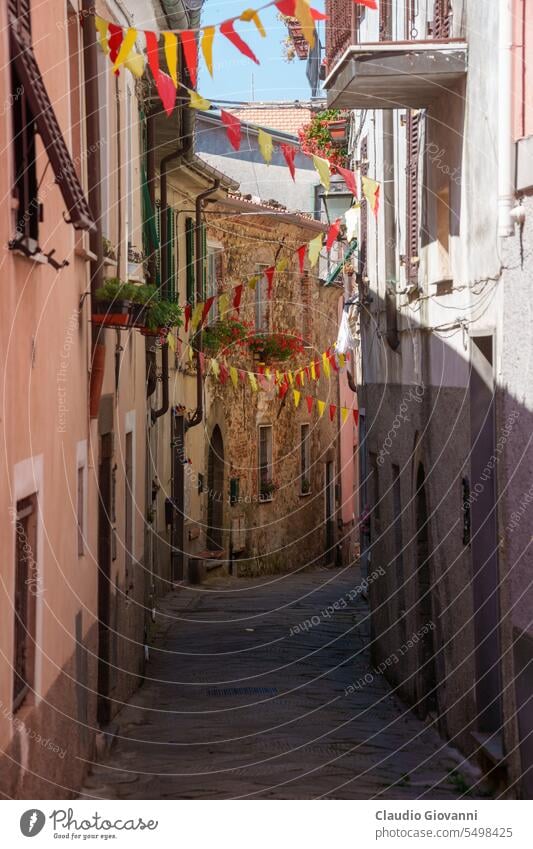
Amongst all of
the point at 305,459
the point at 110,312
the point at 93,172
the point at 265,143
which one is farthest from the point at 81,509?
the point at 305,459

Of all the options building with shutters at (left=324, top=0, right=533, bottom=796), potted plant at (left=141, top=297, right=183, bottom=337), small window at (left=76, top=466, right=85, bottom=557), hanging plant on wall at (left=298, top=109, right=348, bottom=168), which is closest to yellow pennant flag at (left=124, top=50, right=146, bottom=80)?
building with shutters at (left=324, top=0, right=533, bottom=796)

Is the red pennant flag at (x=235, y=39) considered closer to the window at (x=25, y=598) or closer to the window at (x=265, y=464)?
the window at (x=25, y=598)

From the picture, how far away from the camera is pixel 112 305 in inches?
435

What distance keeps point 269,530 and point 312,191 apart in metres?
10.7

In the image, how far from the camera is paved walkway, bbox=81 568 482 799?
10047mm

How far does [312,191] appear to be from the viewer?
36844mm

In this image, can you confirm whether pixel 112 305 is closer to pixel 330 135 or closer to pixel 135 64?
pixel 135 64

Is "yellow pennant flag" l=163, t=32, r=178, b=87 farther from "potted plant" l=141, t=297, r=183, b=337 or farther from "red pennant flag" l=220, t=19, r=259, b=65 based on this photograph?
"potted plant" l=141, t=297, r=183, b=337

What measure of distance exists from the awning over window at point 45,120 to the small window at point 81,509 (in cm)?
238

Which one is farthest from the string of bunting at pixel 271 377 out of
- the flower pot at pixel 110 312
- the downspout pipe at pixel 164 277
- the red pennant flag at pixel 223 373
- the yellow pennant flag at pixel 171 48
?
the yellow pennant flag at pixel 171 48

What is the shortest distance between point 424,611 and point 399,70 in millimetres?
5168

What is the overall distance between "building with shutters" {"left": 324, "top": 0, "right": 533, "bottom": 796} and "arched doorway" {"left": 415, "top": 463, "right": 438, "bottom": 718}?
2 centimetres

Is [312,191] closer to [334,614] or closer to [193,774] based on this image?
[334,614]
